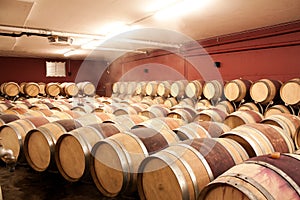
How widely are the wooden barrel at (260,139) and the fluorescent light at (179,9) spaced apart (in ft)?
8.93

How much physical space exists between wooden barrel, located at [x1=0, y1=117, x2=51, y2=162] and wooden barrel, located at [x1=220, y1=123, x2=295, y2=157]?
2.63 m

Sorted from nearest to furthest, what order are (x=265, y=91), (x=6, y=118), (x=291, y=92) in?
(x=6, y=118) → (x=291, y=92) → (x=265, y=91)

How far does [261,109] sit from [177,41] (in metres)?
4.13

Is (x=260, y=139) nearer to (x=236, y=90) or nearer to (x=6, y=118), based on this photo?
(x=6, y=118)

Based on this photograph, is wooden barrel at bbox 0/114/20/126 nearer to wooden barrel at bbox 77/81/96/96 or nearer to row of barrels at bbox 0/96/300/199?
row of barrels at bbox 0/96/300/199

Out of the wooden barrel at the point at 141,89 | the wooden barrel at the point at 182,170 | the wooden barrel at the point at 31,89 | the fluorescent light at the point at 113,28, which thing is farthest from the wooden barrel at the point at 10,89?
the wooden barrel at the point at 182,170

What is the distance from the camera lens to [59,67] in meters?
15.4

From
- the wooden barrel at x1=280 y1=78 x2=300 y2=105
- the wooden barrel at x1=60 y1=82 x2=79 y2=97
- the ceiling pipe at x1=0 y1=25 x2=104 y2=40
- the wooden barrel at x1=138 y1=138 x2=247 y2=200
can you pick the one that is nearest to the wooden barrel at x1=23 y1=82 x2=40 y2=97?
the wooden barrel at x1=60 y1=82 x2=79 y2=97

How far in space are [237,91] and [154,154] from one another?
16.0 feet

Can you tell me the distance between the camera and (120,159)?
2309 millimetres

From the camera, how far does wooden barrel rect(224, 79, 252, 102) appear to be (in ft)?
21.0

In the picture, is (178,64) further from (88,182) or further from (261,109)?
(88,182)

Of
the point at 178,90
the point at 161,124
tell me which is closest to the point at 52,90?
the point at 178,90

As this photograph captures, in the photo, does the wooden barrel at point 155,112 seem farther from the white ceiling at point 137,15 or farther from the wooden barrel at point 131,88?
the wooden barrel at point 131,88
